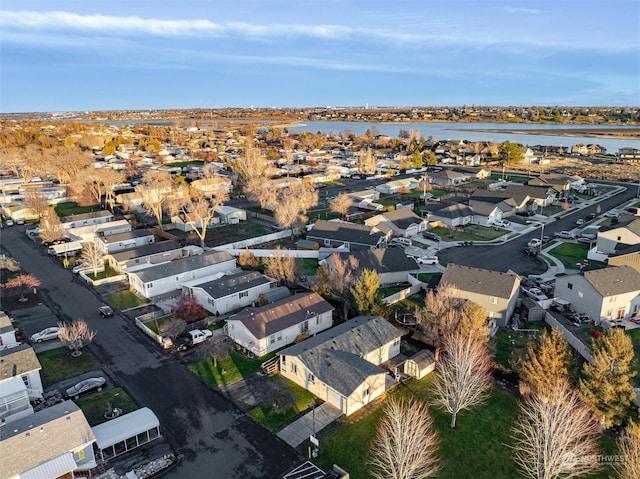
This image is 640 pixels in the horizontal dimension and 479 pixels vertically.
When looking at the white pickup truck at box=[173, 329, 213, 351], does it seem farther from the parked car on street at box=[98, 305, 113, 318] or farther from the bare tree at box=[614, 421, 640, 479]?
the bare tree at box=[614, 421, 640, 479]

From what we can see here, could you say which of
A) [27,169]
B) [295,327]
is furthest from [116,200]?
[295,327]

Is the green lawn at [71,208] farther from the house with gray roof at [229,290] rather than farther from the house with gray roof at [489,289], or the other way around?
the house with gray roof at [489,289]

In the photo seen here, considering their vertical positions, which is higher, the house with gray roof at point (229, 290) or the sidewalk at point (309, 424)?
the house with gray roof at point (229, 290)

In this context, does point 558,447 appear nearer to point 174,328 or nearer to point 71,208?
point 174,328

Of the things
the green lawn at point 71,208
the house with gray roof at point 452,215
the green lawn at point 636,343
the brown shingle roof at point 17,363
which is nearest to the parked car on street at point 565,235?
the house with gray roof at point 452,215

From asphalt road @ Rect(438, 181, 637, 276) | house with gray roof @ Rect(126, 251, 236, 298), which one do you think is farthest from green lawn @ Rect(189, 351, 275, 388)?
asphalt road @ Rect(438, 181, 637, 276)

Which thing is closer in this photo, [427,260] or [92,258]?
[92,258]

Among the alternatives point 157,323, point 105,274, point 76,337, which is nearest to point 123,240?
point 105,274
